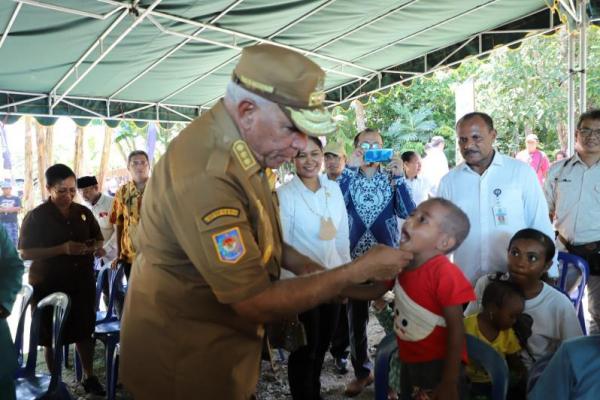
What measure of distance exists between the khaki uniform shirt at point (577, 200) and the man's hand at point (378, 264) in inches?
111

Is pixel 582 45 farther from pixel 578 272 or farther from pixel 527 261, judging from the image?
pixel 527 261

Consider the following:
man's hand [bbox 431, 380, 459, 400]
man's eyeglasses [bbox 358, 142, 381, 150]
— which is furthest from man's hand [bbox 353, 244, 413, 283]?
man's eyeglasses [bbox 358, 142, 381, 150]

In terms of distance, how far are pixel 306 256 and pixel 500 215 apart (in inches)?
66.6

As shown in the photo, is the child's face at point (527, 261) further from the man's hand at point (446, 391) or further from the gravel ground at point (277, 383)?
the gravel ground at point (277, 383)

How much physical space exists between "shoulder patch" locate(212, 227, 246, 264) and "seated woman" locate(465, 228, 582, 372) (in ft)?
6.38

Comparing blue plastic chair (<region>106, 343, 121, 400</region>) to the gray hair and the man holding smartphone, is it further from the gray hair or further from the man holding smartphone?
the gray hair

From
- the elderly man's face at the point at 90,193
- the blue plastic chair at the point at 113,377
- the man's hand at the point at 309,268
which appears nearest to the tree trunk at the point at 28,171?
the elderly man's face at the point at 90,193

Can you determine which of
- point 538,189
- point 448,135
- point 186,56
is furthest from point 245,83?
point 448,135

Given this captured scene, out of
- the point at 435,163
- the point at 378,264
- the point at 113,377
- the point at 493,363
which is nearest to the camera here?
the point at 378,264

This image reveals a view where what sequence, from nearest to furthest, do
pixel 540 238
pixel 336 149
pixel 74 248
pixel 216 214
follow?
pixel 216 214, pixel 540 238, pixel 74 248, pixel 336 149

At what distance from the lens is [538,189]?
9.87 ft

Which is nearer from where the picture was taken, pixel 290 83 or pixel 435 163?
pixel 290 83

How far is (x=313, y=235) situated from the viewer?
3.33 m

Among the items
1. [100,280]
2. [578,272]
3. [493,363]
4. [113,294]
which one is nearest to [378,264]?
[493,363]
